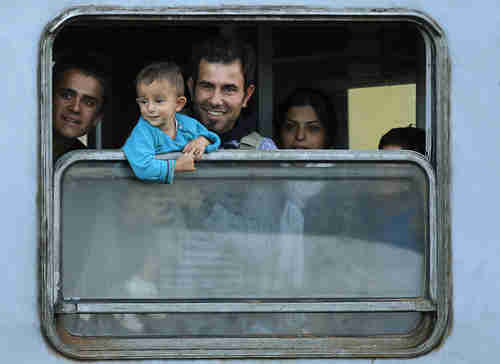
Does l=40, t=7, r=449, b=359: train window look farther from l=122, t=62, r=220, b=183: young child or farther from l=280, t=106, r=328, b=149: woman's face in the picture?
l=280, t=106, r=328, b=149: woman's face

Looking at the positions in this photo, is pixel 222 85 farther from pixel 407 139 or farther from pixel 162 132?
pixel 407 139

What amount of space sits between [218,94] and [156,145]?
341 millimetres

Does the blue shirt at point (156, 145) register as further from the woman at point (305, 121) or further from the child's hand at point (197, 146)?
the woman at point (305, 121)

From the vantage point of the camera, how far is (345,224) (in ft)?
6.31

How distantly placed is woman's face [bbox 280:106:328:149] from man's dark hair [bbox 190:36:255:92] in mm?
277

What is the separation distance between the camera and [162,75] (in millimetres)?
1995

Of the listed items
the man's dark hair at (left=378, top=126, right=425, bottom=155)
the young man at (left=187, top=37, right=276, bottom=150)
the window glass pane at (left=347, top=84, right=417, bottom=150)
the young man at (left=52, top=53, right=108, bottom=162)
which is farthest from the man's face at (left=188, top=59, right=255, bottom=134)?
the window glass pane at (left=347, top=84, right=417, bottom=150)

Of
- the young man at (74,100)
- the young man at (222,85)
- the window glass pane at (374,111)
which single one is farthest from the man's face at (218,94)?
the window glass pane at (374,111)

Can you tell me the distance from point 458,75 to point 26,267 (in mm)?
1289

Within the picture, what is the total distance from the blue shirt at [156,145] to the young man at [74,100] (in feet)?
0.89

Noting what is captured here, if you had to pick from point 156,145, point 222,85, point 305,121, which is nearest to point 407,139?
point 305,121

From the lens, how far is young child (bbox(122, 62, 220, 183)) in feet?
6.16

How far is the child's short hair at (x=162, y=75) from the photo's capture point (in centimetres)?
199

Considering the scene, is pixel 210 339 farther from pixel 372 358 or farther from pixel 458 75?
pixel 458 75
